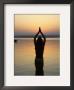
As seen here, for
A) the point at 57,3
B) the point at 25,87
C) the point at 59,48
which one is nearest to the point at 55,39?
the point at 59,48

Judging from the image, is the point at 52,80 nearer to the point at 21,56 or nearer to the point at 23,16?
the point at 21,56

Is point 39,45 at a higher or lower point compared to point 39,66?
higher

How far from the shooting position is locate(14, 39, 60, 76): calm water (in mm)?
1523

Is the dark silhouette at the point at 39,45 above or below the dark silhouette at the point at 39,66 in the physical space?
above

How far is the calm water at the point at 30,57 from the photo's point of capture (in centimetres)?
152

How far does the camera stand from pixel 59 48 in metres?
1.52

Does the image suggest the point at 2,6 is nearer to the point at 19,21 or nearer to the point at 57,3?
the point at 19,21

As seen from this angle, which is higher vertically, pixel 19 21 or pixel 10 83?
pixel 19 21

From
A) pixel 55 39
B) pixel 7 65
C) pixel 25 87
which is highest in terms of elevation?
pixel 55 39

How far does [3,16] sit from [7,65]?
258 mm

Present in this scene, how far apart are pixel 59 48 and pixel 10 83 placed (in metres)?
0.32

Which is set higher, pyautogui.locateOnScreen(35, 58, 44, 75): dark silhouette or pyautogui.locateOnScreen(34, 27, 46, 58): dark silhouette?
pyautogui.locateOnScreen(34, 27, 46, 58): dark silhouette

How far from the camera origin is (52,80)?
1.51 m

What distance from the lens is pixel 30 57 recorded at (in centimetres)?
153
